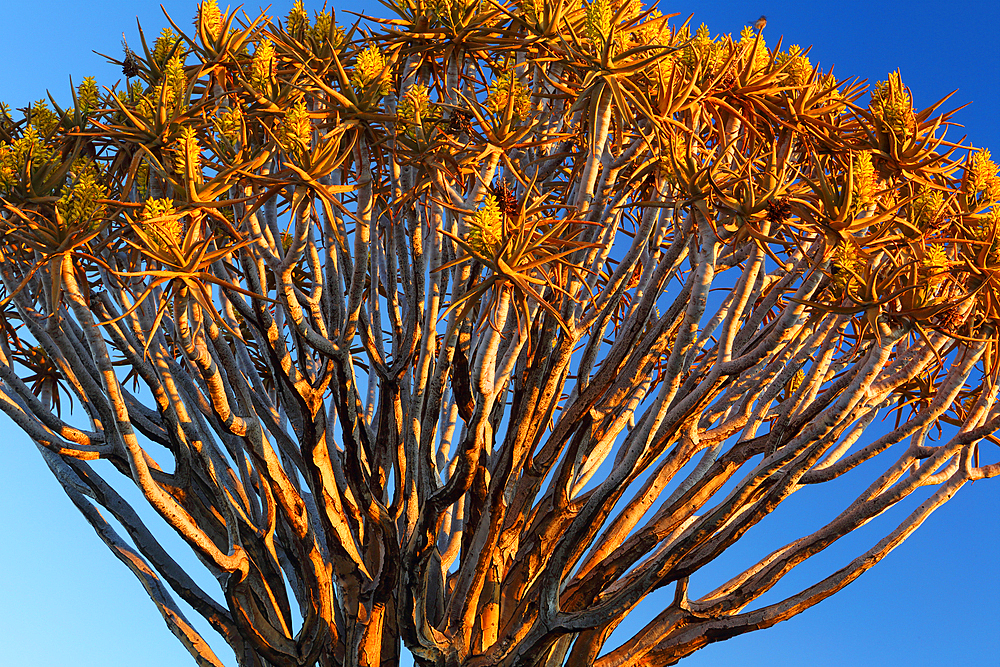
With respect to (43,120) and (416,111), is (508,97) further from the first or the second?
(43,120)

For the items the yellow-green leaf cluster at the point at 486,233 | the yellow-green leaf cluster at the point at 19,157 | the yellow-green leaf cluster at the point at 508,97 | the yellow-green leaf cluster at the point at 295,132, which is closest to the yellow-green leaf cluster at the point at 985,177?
the yellow-green leaf cluster at the point at 508,97

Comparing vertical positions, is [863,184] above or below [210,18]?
below

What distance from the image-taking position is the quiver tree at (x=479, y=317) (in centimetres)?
547

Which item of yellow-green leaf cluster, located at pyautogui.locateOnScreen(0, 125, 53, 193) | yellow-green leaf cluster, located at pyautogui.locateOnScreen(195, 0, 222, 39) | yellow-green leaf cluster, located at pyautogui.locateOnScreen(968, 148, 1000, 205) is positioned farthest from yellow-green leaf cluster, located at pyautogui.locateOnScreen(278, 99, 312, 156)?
yellow-green leaf cluster, located at pyautogui.locateOnScreen(968, 148, 1000, 205)

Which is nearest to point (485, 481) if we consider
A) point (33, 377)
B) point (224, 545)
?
point (224, 545)

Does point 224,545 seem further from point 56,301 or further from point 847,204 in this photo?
point 847,204

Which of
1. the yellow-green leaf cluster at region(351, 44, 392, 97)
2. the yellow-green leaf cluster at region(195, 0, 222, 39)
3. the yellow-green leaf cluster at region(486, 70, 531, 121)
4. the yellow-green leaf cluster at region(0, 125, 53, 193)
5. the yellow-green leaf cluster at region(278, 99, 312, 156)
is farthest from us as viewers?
the yellow-green leaf cluster at region(195, 0, 222, 39)

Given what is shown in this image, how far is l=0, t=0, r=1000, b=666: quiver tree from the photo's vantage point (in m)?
5.47

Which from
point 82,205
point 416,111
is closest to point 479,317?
point 416,111

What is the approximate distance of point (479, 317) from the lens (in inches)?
263

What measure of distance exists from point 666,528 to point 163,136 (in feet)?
14.8

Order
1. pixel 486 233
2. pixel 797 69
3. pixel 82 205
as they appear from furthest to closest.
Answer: pixel 797 69 → pixel 82 205 → pixel 486 233

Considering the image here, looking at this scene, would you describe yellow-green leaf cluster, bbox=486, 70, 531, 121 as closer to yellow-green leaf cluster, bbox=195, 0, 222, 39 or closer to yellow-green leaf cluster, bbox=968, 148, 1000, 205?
yellow-green leaf cluster, bbox=195, 0, 222, 39

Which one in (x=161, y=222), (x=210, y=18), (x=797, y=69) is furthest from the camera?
(x=797, y=69)
